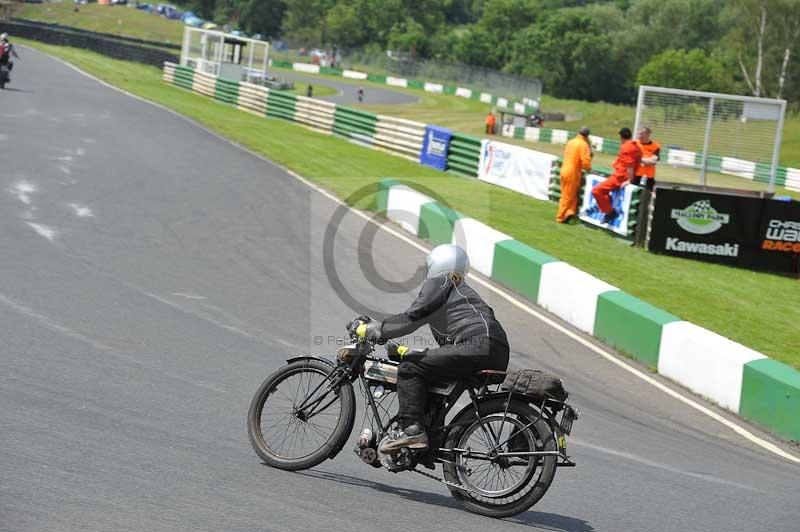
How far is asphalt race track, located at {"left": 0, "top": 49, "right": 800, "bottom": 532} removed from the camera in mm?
6223

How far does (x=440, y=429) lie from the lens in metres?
6.79

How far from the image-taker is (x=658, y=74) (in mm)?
90750

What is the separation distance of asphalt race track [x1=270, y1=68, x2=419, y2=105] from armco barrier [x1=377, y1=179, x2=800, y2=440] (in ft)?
168

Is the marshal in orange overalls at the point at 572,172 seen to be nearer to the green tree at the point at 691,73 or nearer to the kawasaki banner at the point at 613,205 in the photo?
the kawasaki banner at the point at 613,205

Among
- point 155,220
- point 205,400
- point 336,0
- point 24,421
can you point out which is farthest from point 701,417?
point 336,0

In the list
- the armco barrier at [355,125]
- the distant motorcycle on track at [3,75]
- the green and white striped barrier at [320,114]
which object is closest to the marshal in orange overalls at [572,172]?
the green and white striped barrier at [320,114]

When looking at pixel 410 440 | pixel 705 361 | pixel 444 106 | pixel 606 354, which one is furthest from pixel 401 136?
pixel 444 106

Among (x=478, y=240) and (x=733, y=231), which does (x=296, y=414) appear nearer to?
(x=478, y=240)

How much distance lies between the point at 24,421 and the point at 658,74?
291 ft

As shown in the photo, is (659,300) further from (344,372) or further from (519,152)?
(519,152)

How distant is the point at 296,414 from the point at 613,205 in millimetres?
15025

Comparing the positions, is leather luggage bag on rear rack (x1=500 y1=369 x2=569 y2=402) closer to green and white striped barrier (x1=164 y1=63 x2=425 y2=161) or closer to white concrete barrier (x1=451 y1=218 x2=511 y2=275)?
white concrete barrier (x1=451 y1=218 x2=511 y2=275)

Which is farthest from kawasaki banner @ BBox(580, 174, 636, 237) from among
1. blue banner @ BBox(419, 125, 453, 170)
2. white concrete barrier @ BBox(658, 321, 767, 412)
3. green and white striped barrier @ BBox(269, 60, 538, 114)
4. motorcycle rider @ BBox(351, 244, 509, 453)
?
green and white striped barrier @ BBox(269, 60, 538, 114)

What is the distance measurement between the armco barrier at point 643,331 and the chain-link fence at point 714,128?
695 cm
